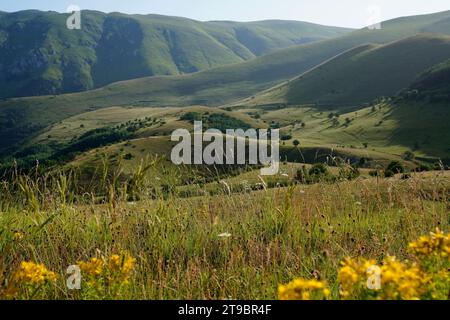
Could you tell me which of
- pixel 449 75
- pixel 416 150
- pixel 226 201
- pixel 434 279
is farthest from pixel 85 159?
pixel 449 75

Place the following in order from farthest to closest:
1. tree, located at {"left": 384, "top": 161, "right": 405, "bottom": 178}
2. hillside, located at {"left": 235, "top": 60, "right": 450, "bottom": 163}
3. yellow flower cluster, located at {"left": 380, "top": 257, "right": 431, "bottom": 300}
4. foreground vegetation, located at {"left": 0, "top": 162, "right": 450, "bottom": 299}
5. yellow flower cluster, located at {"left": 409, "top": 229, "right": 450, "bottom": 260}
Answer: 1. hillside, located at {"left": 235, "top": 60, "right": 450, "bottom": 163}
2. tree, located at {"left": 384, "top": 161, "right": 405, "bottom": 178}
3. foreground vegetation, located at {"left": 0, "top": 162, "right": 450, "bottom": 299}
4. yellow flower cluster, located at {"left": 409, "top": 229, "right": 450, "bottom": 260}
5. yellow flower cluster, located at {"left": 380, "top": 257, "right": 431, "bottom": 300}

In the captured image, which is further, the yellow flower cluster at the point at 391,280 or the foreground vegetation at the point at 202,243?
the foreground vegetation at the point at 202,243

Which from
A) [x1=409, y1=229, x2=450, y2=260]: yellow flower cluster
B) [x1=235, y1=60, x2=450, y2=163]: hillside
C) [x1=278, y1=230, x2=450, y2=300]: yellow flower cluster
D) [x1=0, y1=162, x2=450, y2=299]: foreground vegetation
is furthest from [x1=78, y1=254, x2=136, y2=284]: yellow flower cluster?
[x1=235, y1=60, x2=450, y2=163]: hillside

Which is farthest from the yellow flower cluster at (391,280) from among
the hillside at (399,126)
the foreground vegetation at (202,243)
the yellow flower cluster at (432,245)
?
the hillside at (399,126)

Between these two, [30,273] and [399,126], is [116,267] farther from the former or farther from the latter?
[399,126]

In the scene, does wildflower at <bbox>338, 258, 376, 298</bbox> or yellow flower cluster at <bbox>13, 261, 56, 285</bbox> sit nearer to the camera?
wildflower at <bbox>338, 258, 376, 298</bbox>

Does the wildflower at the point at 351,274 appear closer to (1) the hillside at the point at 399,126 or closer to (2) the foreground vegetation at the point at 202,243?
(2) the foreground vegetation at the point at 202,243

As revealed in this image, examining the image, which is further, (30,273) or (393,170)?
(393,170)

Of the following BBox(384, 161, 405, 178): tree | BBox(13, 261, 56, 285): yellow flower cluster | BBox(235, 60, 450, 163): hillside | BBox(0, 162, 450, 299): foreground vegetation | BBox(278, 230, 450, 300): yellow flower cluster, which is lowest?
BBox(235, 60, 450, 163): hillside

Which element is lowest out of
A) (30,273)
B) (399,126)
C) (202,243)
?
(399,126)

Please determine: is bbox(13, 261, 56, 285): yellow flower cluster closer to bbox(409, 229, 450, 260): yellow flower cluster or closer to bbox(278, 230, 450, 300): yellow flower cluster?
bbox(278, 230, 450, 300): yellow flower cluster

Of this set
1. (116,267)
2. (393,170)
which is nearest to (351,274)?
(116,267)

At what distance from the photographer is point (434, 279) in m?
3.81

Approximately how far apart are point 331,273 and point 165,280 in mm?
2060
